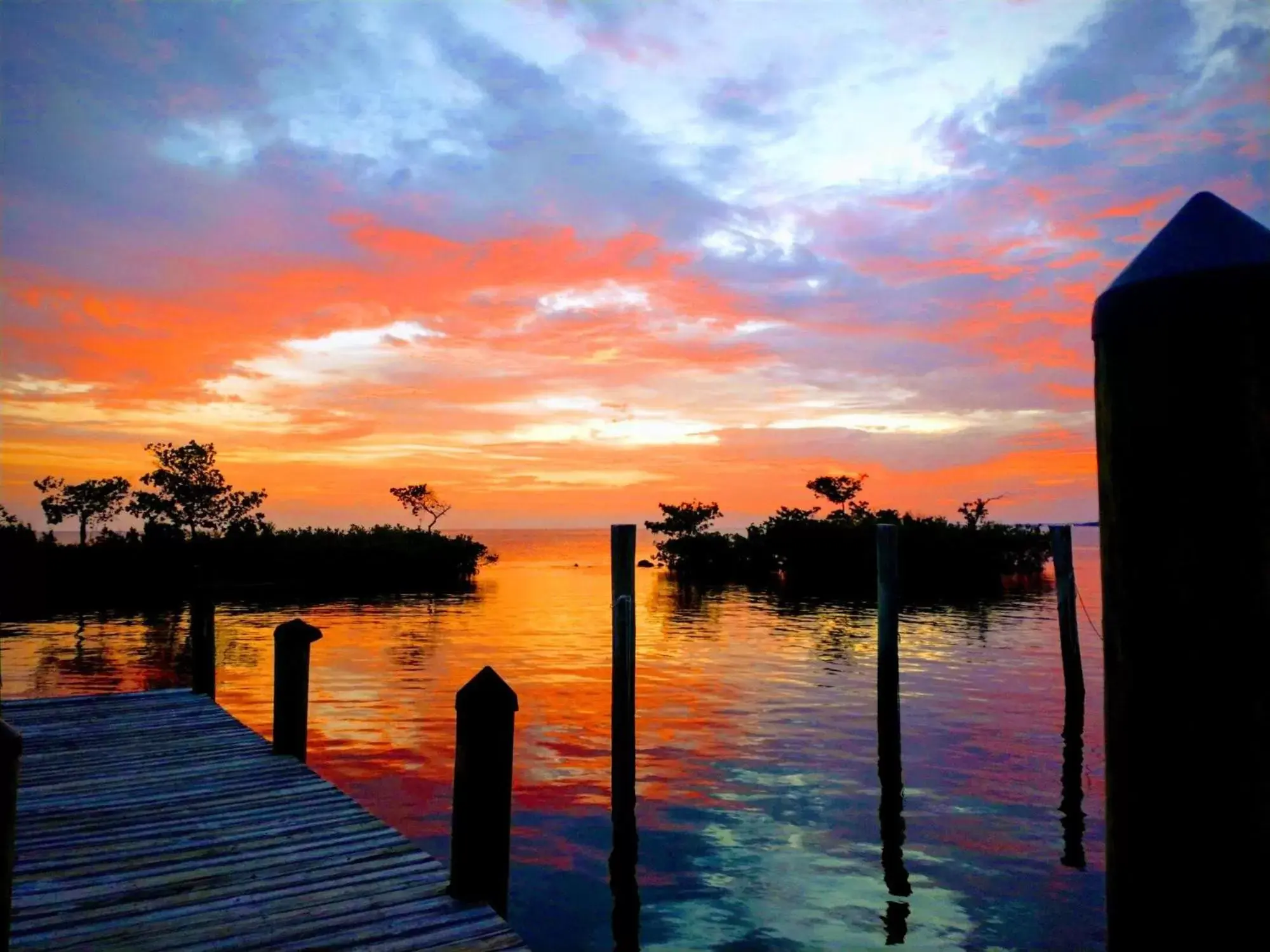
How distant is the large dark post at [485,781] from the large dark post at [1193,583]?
426 cm

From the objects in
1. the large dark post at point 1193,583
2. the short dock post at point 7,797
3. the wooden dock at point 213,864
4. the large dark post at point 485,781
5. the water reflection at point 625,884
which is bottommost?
the water reflection at point 625,884

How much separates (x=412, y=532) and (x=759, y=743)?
45.3 metres

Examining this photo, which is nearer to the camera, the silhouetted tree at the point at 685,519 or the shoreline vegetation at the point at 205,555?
the shoreline vegetation at the point at 205,555

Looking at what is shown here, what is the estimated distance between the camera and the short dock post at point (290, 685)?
869 centimetres

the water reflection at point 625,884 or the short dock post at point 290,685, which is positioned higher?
the short dock post at point 290,685

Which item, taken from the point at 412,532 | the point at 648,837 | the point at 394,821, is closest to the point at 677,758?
the point at 648,837

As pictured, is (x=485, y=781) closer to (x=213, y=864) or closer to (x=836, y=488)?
(x=213, y=864)

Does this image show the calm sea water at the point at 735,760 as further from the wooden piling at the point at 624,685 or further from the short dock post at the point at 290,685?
the short dock post at the point at 290,685

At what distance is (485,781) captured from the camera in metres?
5.50

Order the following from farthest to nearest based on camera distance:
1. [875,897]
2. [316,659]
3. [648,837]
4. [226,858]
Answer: [316,659], [648,837], [875,897], [226,858]

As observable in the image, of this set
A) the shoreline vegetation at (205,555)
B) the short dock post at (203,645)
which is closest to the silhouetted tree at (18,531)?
the shoreline vegetation at (205,555)

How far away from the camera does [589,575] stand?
71.1 metres

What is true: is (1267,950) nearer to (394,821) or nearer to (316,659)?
(394,821)

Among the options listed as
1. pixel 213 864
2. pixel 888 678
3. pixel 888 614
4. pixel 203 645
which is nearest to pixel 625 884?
pixel 213 864
